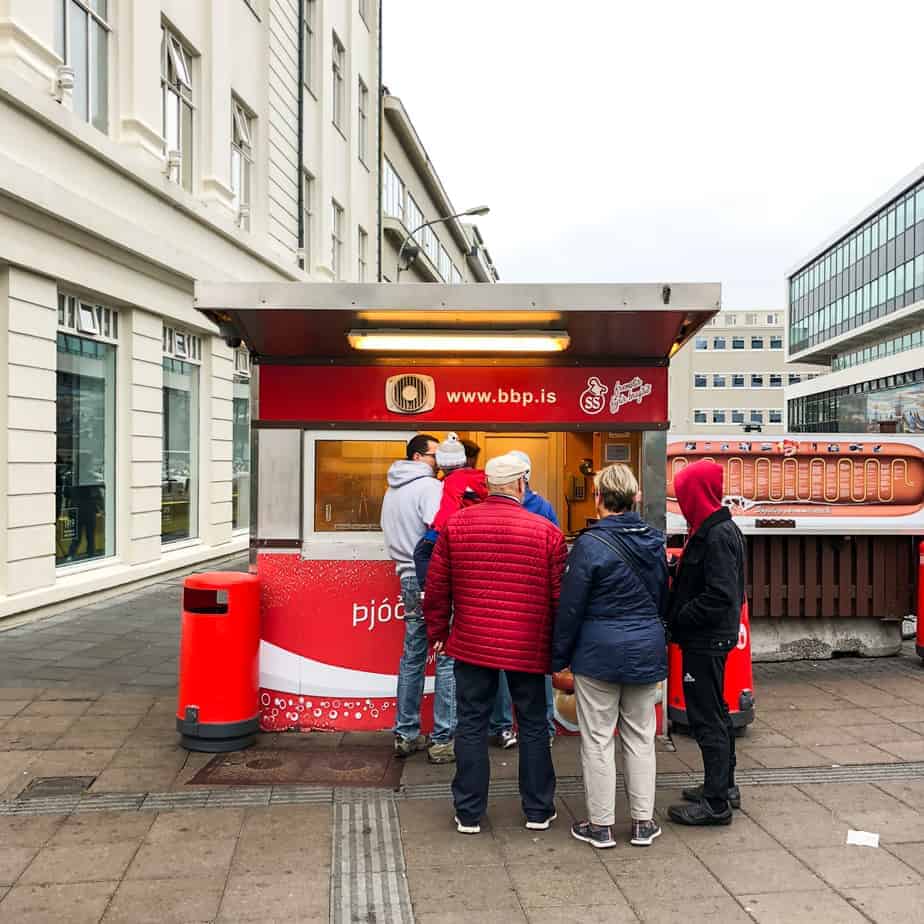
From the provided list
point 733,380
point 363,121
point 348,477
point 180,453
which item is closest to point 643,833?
point 348,477

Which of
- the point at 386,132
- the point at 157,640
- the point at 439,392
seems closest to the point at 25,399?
the point at 157,640

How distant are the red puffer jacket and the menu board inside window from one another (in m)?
1.78

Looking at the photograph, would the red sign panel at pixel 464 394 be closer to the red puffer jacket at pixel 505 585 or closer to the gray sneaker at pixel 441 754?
the red puffer jacket at pixel 505 585

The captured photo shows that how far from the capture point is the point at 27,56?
9.59 metres

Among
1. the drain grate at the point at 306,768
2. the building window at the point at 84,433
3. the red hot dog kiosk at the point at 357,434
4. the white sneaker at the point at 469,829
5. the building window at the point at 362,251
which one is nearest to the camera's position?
the white sneaker at the point at 469,829

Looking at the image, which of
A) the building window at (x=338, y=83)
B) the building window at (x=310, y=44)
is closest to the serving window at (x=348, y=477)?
the building window at (x=310, y=44)

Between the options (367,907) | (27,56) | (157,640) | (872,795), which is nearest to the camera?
(367,907)

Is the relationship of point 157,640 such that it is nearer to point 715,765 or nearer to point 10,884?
point 10,884

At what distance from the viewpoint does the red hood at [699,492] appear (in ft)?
14.5

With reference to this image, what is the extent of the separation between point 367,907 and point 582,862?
3.21ft

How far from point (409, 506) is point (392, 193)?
27977 millimetres

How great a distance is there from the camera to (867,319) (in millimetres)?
57750

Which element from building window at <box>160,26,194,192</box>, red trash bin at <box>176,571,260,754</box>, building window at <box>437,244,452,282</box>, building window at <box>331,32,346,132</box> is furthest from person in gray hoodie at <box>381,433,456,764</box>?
building window at <box>437,244,452,282</box>

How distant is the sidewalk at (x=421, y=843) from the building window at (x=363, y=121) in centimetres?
2235
